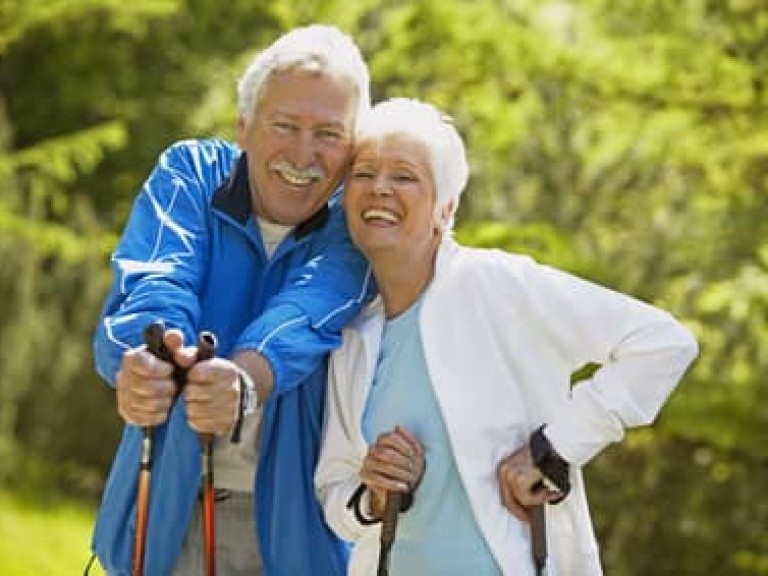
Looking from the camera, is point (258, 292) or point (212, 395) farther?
point (258, 292)

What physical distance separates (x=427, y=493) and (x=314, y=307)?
0.37 meters

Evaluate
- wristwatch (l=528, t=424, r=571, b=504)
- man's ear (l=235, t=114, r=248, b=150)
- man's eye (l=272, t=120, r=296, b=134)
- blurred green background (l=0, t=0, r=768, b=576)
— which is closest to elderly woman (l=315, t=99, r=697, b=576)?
wristwatch (l=528, t=424, r=571, b=504)

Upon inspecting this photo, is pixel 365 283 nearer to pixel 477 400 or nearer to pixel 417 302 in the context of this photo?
pixel 417 302

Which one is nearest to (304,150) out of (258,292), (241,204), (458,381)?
(241,204)

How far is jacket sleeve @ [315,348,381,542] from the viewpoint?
10.7 feet

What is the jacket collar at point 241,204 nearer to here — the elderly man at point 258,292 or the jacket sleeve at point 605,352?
the elderly man at point 258,292

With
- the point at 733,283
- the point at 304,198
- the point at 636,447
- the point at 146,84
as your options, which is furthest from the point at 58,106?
the point at 304,198

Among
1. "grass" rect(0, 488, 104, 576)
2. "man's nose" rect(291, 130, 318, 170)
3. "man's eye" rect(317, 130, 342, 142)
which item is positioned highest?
"man's eye" rect(317, 130, 342, 142)

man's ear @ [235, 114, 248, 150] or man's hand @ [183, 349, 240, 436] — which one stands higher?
man's ear @ [235, 114, 248, 150]

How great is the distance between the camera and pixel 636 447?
9.01 m

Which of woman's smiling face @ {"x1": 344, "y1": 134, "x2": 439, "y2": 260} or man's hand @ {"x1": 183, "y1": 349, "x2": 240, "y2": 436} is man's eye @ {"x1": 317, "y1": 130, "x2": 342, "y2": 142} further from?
man's hand @ {"x1": 183, "y1": 349, "x2": 240, "y2": 436}

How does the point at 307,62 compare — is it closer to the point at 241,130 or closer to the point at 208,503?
the point at 241,130

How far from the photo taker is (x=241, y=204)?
332 cm

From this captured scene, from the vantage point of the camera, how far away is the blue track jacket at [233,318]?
3.20m
